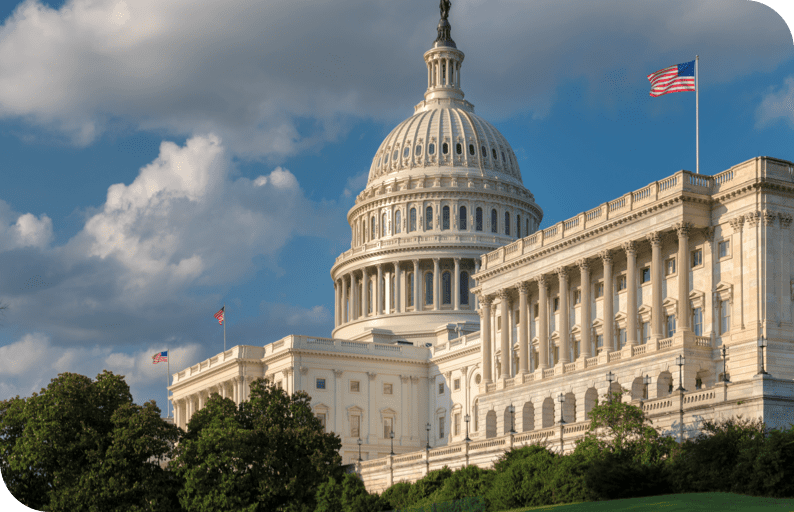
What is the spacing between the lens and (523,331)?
100812 millimetres

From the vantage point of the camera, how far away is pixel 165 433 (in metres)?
76.1

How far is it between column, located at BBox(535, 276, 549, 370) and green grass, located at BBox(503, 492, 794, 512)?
1641 inches

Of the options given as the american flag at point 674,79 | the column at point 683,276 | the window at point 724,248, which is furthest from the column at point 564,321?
the american flag at point 674,79

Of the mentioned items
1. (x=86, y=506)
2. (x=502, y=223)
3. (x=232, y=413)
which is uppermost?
(x=502, y=223)

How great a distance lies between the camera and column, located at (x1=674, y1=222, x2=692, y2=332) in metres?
83.4

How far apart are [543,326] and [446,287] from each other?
189 feet

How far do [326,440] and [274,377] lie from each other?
191 ft

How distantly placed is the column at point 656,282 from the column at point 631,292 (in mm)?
1749

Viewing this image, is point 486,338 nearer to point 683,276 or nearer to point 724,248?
point 683,276

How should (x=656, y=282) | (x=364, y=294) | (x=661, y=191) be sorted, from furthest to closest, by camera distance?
(x=364, y=294) → (x=656, y=282) → (x=661, y=191)

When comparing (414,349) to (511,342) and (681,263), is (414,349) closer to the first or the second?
(511,342)

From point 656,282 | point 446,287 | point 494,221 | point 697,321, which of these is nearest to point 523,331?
point 656,282

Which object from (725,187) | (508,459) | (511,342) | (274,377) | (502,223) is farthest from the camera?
(502,223)

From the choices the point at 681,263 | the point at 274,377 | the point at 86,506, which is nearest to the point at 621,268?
the point at 681,263
